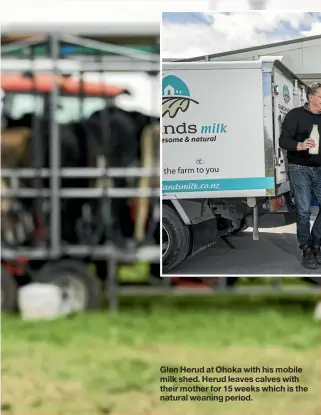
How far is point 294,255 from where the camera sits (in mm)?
2682

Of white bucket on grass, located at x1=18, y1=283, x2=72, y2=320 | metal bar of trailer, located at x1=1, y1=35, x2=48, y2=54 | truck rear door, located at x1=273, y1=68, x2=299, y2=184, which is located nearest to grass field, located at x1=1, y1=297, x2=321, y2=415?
white bucket on grass, located at x1=18, y1=283, x2=72, y2=320

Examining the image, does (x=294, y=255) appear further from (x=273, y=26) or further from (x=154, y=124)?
(x=154, y=124)

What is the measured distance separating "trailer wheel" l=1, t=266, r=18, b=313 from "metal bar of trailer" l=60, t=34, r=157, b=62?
1.79 metres

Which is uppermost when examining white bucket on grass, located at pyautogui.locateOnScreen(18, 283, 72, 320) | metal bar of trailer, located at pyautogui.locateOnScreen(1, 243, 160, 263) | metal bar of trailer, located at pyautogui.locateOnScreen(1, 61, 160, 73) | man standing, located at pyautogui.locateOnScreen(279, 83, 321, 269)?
metal bar of trailer, located at pyautogui.locateOnScreen(1, 61, 160, 73)

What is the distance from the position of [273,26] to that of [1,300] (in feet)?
12.8

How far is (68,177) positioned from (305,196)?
11.5ft

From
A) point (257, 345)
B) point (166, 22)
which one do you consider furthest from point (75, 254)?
point (166, 22)

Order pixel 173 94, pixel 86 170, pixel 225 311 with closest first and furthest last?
pixel 173 94 < pixel 86 170 < pixel 225 311

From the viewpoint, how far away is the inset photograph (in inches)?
103

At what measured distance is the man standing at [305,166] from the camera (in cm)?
262

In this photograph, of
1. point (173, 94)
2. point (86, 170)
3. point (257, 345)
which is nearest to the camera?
point (173, 94)

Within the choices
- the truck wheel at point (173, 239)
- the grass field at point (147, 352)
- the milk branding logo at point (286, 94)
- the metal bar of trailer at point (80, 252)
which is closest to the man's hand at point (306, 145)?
the milk branding logo at point (286, 94)

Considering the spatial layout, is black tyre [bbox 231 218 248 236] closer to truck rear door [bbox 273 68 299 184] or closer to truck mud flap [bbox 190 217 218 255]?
truck mud flap [bbox 190 217 218 255]

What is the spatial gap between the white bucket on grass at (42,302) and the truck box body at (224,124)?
342 centimetres
